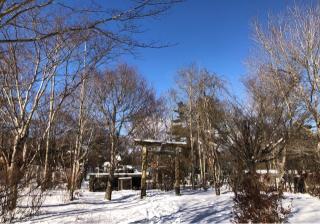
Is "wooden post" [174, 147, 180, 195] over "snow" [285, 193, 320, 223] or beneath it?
over

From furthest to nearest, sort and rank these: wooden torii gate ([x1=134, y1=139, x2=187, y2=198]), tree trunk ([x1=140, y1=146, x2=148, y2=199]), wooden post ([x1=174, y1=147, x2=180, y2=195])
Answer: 1. wooden post ([x1=174, y1=147, x2=180, y2=195])
2. wooden torii gate ([x1=134, y1=139, x2=187, y2=198])
3. tree trunk ([x1=140, y1=146, x2=148, y2=199])

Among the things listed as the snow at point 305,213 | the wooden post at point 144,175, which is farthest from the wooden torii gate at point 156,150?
the snow at point 305,213

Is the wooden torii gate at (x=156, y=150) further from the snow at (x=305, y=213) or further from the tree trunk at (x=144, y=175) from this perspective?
the snow at (x=305, y=213)

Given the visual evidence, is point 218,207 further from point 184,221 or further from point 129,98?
point 129,98

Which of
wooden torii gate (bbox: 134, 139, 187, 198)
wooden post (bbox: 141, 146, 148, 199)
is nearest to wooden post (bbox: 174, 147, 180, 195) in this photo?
wooden torii gate (bbox: 134, 139, 187, 198)

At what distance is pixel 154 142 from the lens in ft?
49.1

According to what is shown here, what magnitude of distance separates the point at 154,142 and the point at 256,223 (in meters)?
9.64

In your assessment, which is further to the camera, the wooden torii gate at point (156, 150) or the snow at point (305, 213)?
the wooden torii gate at point (156, 150)

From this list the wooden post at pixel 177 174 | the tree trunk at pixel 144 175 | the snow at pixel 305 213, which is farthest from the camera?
the wooden post at pixel 177 174

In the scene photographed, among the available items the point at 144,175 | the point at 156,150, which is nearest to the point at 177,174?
the point at 156,150

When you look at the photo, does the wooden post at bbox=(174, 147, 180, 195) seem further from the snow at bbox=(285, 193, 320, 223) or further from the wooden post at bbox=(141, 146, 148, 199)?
the snow at bbox=(285, 193, 320, 223)

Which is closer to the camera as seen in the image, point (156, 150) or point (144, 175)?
point (144, 175)

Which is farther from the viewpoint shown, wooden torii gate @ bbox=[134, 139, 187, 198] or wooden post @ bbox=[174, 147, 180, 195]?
wooden post @ bbox=[174, 147, 180, 195]

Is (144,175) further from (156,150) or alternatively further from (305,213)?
(305,213)
